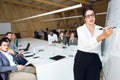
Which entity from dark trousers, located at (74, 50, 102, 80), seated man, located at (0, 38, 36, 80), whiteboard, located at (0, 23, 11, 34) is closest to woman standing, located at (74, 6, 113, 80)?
dark trousers, located at (74, 50, 102, 80)

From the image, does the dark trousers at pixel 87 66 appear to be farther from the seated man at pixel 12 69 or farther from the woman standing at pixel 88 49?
the seated man at pixel 12 69

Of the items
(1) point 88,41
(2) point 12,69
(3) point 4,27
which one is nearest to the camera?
(1) point 88,41

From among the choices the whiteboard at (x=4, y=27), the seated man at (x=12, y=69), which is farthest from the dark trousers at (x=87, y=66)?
the whiteboard at (x=4, y=27)

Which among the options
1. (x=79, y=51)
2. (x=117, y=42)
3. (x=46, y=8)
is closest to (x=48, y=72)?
(x=79, y=51)

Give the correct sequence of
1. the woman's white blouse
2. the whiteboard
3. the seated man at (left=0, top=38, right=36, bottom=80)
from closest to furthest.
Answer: the woman's white blouse
the seated man at (left=0, top=38, right=36, bottom=80)
the whiteboard

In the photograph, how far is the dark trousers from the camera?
1529mm

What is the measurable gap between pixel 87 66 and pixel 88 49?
7.2 inches

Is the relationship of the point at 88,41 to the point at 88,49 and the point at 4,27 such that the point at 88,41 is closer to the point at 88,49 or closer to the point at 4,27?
the point at 88,49

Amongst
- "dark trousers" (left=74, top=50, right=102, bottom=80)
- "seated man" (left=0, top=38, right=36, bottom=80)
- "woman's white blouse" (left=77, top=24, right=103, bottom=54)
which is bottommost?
"seated man" (left=0, top=38, right=36, bottom=80)

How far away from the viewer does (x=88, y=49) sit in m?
1.50

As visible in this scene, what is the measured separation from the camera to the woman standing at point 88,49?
1.47 metres

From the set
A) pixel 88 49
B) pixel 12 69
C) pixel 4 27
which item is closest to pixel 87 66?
pixel 88 49

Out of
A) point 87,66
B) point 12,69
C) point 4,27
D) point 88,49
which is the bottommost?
point 12,69

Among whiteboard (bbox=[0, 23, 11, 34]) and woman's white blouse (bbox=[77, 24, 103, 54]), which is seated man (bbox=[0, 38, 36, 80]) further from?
whiteboard (bbox=[0, 23, 11, 34])
